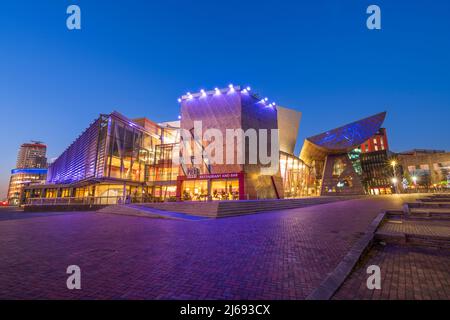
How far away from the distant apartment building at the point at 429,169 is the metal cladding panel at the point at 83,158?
88093 mm

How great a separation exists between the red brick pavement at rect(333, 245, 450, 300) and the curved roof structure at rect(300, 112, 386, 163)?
2043 inches

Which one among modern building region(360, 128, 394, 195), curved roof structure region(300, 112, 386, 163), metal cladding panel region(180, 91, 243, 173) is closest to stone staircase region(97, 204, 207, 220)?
metal cladding panel region(180, 91, 243, 173)

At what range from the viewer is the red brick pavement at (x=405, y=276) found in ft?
9.49

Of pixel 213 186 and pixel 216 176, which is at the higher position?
pixel 216 176

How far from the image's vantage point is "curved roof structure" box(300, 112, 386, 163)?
159 feet

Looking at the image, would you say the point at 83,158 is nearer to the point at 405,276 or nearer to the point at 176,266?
the point at 176,266

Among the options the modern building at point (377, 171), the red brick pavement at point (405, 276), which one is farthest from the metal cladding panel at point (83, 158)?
the modern building at point (377, 171)

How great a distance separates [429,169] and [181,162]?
78.7 meters

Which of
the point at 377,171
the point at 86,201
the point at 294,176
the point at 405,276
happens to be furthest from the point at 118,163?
the point at 377,171

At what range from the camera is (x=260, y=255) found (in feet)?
15.6

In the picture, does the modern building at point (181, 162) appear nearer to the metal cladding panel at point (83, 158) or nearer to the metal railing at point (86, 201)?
the metal cladding panel at point (83, 158)

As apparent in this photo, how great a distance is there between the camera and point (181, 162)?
32.8 m
